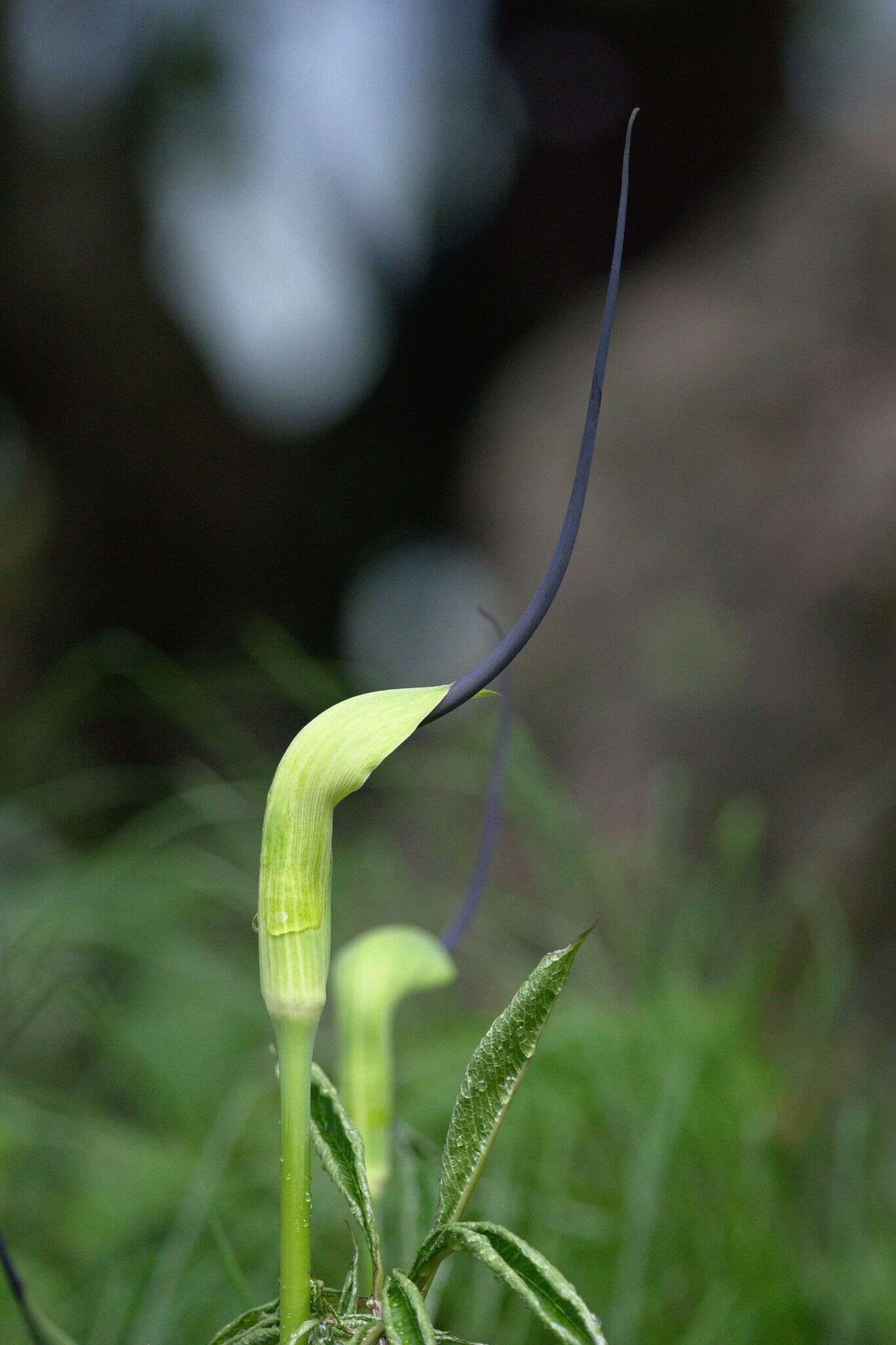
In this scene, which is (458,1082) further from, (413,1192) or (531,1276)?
(531,1276)

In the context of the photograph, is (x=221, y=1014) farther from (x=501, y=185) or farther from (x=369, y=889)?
(x=501, y=185)

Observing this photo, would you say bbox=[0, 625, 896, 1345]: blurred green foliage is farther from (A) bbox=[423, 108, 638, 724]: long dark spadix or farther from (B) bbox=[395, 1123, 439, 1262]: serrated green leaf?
(A) bbox=[423, 108, 638, 724]: long dark spadix

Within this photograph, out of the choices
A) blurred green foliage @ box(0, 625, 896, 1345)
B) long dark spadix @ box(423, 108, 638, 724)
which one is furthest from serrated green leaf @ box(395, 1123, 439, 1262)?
long dark spadix @ box(423, 108, 638, 724)

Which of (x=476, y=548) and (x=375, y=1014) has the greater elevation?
(x=476, y=548)

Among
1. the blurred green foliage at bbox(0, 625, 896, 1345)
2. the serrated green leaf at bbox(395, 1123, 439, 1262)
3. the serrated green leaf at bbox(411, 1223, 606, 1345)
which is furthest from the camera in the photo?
the blurred green foliage at bbox(0, 625, 896, 1345)

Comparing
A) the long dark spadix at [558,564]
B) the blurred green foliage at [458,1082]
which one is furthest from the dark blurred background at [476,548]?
the long dark spadix at [558,564]

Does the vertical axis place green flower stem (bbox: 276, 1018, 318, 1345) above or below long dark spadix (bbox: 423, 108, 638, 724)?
below

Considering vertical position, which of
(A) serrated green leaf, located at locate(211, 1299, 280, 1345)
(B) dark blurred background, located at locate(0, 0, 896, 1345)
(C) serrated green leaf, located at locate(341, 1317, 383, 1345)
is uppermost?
(B) dark blurred background, located at locate(0, 0, 896, 1345)

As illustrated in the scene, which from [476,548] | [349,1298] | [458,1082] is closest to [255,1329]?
[349,1298]
